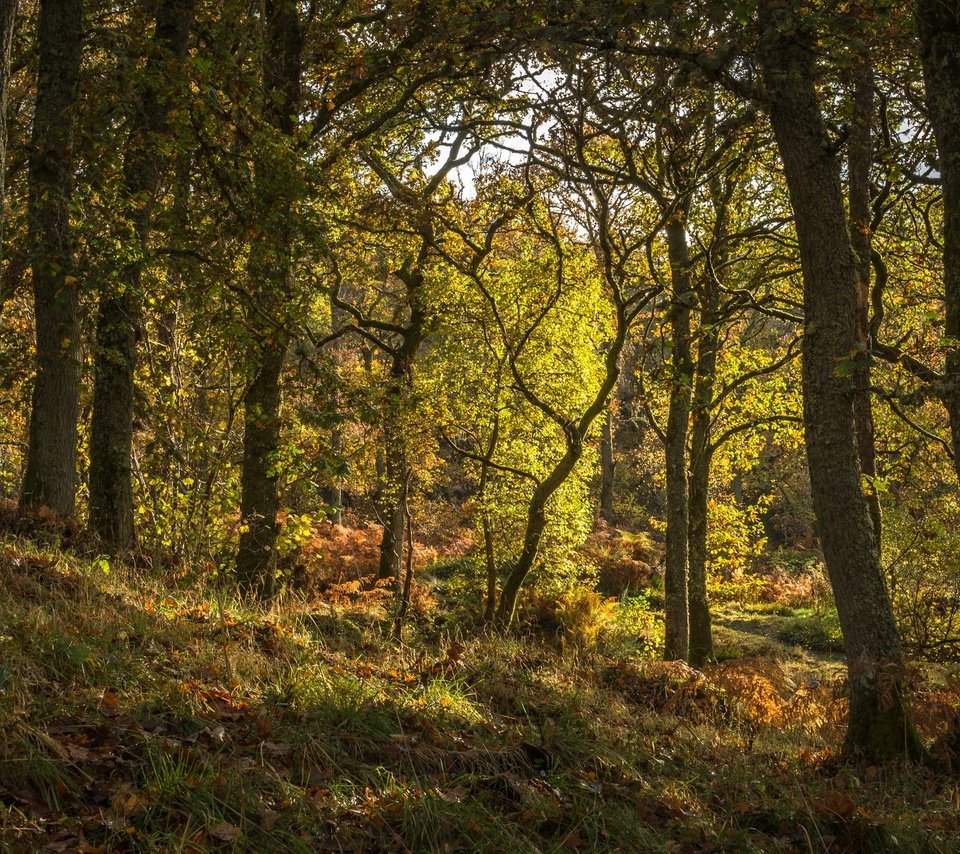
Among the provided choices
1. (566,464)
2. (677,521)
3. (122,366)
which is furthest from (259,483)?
(677,521)

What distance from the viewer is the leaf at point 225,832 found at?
9.75ft

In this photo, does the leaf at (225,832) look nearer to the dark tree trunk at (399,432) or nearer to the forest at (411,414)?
the forest at (411,414)

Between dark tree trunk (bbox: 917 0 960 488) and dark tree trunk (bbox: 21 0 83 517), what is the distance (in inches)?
226

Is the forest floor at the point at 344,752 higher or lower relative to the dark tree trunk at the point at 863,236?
lower

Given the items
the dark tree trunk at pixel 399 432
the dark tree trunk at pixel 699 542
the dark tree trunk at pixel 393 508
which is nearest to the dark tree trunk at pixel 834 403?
the dark tree trunk at pixel 399 432

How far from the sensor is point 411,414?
11.2 meters

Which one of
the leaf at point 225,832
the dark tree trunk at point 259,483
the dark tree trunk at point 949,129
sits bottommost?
the leaf at point 225,832

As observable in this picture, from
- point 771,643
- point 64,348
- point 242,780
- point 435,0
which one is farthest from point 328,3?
point 771,643

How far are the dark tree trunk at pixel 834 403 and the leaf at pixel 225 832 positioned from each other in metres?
4.45

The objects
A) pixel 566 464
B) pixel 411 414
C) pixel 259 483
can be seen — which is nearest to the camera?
pixel 259 483

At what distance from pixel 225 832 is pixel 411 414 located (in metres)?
8.41

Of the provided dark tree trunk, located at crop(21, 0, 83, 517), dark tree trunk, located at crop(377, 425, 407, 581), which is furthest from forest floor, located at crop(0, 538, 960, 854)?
dark tree trunk, located at crop(377, 425, 407, 581)

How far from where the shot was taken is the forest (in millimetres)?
3793

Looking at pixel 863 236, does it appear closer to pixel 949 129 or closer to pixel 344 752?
pixel 949 129
